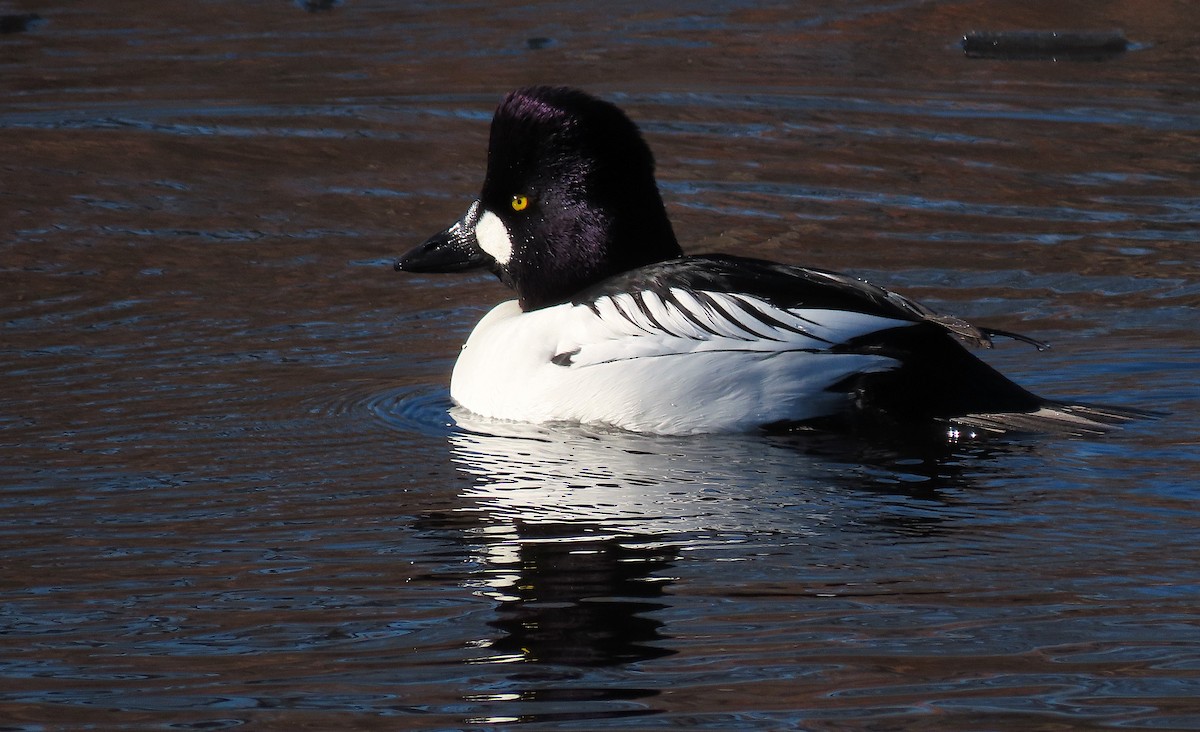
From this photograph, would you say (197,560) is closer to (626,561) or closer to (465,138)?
(626,561)

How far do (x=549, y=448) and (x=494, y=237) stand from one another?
3.96ft

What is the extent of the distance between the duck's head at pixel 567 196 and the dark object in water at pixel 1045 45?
7070 mm

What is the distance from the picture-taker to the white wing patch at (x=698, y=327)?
5461mm

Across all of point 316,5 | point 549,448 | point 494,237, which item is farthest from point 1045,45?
point 549,448

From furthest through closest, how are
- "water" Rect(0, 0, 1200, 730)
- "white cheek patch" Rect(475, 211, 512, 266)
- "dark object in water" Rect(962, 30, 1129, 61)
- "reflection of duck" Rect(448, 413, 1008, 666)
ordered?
"dark object in water" Rect(962, 30, 1129, 61), "white cheek patch" Rect(475, 211, 512, 266), "reflection of duck" Rect(448, 413, 1008, 666), "water" Rect(0, 0, 1200, 730)

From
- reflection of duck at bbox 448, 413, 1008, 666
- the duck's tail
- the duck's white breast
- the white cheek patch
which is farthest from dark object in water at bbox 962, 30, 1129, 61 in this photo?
reflection of duck at bbox 448, 413, 1008, 666

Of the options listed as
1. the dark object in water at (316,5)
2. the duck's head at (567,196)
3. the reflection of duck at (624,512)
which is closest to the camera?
the reflection of duck at (624,512)

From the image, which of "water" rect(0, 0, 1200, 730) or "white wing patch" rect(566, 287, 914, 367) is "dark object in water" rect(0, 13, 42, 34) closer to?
"water" rect(0, 0, 1200, 730)

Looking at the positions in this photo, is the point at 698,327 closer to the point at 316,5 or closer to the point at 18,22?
the point at 316,5

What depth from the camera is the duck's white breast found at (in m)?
5.49

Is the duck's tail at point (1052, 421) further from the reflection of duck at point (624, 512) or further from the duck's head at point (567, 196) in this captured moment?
the duck's head at point (567, 196)

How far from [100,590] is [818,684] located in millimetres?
1785

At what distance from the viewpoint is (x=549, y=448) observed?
5531mm

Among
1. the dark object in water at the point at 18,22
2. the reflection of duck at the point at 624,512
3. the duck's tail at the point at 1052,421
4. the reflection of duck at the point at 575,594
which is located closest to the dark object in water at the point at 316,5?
the dark object in water at the point at 18,22
